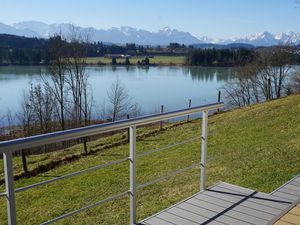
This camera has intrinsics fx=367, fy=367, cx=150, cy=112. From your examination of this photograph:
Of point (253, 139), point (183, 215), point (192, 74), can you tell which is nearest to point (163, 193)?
point (183, 215)

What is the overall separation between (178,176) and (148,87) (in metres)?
38.3

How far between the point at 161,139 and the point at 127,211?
8282 mm

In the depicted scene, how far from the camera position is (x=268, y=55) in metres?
36.0

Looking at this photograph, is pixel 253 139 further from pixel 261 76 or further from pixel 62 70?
pixel 261 76

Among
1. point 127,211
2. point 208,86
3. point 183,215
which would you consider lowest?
point 208,86

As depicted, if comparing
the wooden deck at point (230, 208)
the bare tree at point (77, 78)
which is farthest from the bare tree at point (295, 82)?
the wooden deck at point (230, 208)

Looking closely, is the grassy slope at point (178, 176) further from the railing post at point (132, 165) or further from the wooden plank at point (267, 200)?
the railing post at point (132, 165)

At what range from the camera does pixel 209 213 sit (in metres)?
3.00

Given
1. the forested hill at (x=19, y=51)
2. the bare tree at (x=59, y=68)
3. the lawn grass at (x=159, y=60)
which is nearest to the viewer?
the bare tree at (x=59, y=68)

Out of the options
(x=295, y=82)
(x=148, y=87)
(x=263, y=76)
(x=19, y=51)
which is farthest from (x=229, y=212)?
(x=19, y=51)

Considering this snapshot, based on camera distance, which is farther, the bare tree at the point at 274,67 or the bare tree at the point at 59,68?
the bare tree at the point at 274,67

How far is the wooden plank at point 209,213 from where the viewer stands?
112 inches

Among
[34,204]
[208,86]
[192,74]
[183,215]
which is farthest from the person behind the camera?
[192,74]

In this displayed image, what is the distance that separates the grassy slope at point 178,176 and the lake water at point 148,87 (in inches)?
858
